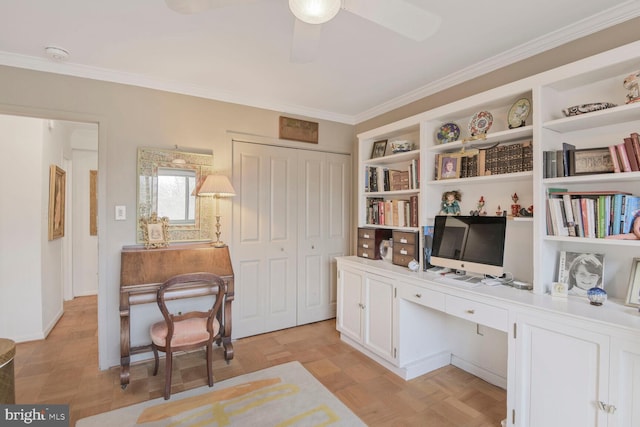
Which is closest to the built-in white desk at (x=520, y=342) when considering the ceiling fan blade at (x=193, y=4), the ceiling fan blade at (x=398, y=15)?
the ceiling fan blade at (x=398, y=15)

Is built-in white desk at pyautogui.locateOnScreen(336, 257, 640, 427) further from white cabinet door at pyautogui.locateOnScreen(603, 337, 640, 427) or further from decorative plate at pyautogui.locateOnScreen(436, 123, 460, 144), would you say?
decorative plate at pyautogui.locateOnScreen(436, 123, 460, 144)

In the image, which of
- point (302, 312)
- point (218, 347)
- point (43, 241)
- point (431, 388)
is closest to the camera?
point (431, 388)

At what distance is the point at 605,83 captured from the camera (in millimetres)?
1813

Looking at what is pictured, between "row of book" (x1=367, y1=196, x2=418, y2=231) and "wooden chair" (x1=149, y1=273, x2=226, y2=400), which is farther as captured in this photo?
"row of book" (x1=367, y1=196, x2=418, y2=231)

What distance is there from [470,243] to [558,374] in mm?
904

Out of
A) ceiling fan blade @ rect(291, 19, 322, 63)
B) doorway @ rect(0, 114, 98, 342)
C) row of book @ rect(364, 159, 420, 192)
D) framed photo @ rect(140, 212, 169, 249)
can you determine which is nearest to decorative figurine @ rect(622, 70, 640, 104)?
row of book @ rect(364, 159, 420, 192)

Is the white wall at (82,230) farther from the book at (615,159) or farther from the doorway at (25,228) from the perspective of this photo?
the book at (615,159)

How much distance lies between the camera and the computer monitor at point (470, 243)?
2060 millimetres

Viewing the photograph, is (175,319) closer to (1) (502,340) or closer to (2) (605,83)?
(1) (502,340)

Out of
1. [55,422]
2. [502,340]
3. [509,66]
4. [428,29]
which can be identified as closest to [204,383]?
[55,422]

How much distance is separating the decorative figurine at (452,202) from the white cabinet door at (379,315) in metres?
0.77

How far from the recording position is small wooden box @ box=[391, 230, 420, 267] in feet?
8.61

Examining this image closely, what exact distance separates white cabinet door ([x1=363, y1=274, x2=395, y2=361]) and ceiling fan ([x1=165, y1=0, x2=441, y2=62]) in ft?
6.06

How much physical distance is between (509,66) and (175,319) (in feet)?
10.00
